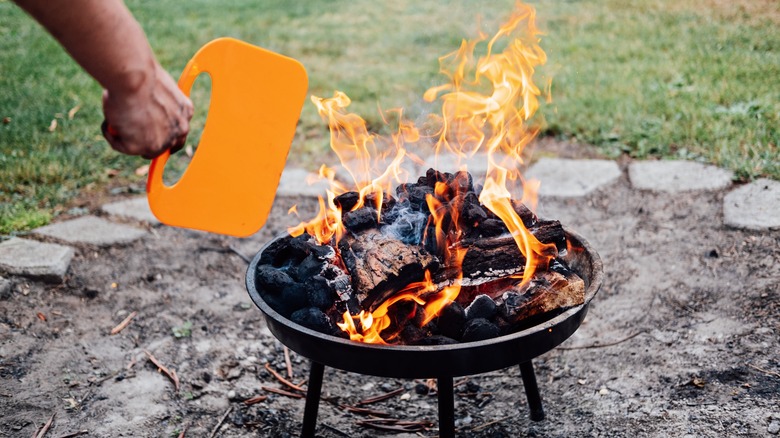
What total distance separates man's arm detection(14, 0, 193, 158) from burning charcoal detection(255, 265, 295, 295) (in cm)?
74

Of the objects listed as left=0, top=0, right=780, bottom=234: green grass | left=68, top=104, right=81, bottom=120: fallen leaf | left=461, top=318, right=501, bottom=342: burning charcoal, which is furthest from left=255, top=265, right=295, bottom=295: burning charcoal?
left=68, top=104, right=81, bottom=120: fallen leaf

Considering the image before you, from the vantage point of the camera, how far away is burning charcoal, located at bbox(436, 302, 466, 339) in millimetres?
2090

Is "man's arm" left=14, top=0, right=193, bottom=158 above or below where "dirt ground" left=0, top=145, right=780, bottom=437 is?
above

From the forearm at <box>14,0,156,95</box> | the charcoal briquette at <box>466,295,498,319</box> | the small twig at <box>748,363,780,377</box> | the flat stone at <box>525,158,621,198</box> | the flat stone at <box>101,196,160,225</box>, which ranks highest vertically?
the forearm at <box>14,0,156,95</box>

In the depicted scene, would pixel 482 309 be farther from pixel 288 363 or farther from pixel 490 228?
pixel 288 363

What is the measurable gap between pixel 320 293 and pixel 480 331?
52cm

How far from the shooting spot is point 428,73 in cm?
635

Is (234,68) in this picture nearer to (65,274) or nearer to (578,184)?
(65,274)

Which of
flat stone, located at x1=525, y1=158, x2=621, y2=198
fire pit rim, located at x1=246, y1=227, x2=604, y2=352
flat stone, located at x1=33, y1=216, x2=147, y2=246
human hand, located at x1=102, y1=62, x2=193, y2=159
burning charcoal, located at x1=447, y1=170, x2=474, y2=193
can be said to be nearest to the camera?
human hand, located at x1=102, y1=62, x2=193, y2=159

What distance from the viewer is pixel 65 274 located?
352 cm

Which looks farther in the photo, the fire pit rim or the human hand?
the fire pit rim

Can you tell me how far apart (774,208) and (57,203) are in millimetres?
→ 4145

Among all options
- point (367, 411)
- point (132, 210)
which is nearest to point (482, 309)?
point (367, 411)

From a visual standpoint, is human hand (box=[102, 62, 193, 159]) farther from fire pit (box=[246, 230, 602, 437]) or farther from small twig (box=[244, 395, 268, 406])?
small twig (box=[244, 395, 268, 406])
